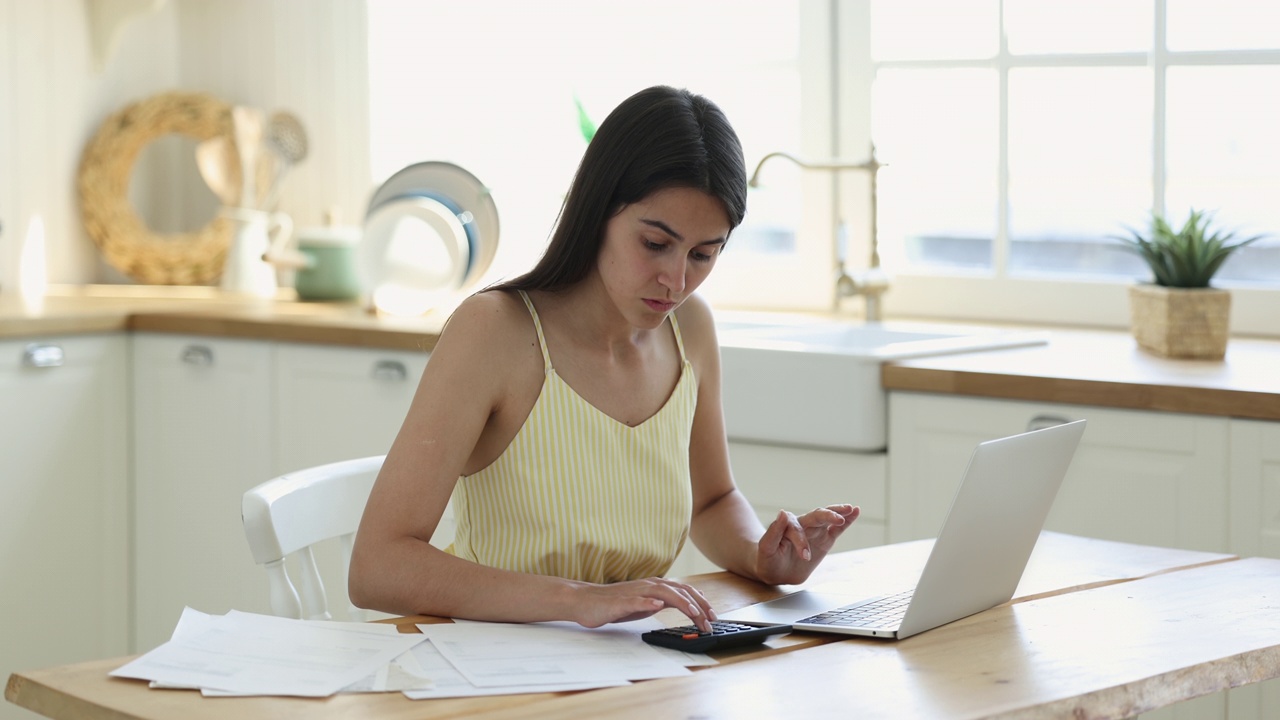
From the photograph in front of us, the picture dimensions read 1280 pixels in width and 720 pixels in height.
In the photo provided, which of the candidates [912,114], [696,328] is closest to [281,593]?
[696,328]

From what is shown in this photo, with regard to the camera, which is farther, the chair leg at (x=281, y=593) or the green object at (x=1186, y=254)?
the green object at (x=1186, y=254)

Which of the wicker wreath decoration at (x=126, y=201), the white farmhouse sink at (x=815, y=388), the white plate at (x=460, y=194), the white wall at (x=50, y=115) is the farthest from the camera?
the wicker wreath decoration at (x=126, y=201)

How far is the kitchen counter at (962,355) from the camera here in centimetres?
201

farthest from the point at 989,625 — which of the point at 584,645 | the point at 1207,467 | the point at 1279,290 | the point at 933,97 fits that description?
the point at 933,97

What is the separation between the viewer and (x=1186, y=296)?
90.4 inches

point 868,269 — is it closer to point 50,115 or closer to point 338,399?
point 338,399

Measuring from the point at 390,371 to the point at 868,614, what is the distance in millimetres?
1626

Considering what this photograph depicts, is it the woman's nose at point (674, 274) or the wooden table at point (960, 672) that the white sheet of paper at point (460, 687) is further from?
the woman's nose at point (674, 274)

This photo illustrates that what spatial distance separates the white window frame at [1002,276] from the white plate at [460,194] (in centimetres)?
75

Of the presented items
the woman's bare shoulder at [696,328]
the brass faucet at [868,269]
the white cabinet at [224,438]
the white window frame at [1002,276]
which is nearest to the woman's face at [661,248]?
the woman's bare shoulder at [696,328]

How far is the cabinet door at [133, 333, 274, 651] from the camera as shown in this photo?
2.98m

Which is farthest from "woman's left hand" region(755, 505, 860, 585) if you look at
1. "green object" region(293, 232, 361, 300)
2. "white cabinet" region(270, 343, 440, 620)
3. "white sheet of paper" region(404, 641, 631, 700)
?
"green object" region(293, 232, 361, 300)

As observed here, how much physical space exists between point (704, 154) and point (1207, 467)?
965 millimetres

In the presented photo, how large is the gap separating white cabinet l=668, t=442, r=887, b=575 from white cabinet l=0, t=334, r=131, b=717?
1344 mm
